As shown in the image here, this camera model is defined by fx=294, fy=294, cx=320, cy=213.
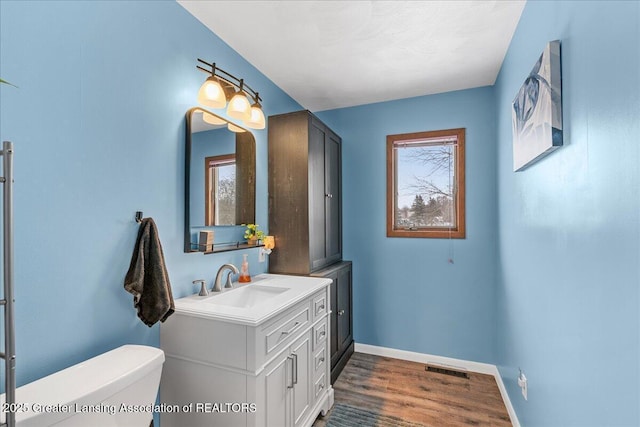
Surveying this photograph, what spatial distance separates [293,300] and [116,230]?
905mm

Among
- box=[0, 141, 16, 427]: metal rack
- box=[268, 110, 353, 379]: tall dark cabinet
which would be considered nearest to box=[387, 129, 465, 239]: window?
box=[268, 110, 353, 379]: tall dark cabinet

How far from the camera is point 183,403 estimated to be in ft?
4.64

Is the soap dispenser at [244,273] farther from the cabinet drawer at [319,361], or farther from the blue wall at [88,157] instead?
the cabinet drawer at [319,361]

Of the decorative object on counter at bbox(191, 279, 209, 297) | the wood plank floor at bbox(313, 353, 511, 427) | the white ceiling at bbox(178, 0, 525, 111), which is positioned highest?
the white ceiling at bbox(178, 0, 525, 111)

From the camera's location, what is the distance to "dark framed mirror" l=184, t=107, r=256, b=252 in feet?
5.55

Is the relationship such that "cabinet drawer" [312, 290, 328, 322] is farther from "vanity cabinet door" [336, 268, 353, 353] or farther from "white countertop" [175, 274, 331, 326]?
"vanity cabinet door" [336, 268, 353, 353]

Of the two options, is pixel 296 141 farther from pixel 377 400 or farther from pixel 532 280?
pixel 377 400

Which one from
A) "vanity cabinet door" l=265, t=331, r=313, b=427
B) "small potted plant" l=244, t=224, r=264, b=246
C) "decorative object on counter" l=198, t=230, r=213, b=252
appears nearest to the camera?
"vanity cabinet door" l=265, t=331, r=313, b=427

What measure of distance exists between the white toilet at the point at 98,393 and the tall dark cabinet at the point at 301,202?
1.31 m

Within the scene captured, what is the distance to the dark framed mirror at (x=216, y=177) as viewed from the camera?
169 cm

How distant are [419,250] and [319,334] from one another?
1.37 m

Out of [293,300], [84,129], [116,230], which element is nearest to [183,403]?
[293,300]

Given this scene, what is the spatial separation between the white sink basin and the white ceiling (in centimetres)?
150

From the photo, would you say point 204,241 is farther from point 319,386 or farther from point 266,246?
point 319,386
